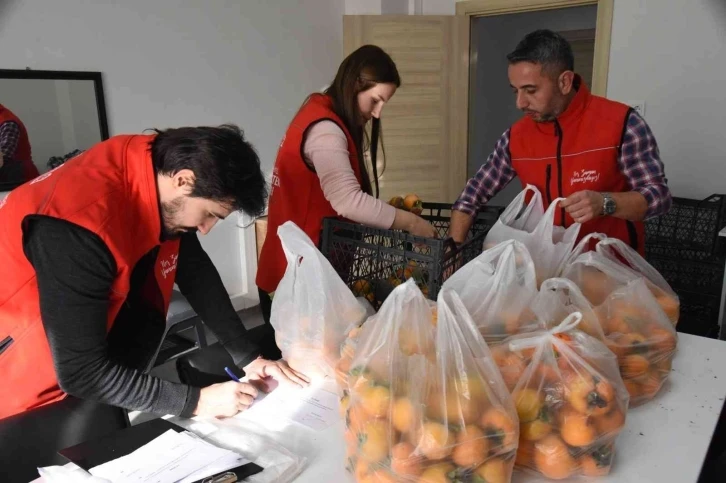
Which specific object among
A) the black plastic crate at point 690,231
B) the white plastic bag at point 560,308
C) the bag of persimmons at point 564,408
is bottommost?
the black plastic crate at point 690,231

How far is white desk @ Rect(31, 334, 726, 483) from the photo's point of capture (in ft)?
2.72

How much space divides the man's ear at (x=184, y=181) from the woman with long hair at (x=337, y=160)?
0.48m

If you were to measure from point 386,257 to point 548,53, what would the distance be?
2.55ft

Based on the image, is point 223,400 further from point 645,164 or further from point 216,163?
point 645,164

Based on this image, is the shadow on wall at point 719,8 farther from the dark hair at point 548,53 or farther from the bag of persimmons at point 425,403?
the bag of persimmons at point 425,403

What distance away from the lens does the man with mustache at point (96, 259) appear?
0.91m

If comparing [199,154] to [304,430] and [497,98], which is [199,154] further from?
[497,98]

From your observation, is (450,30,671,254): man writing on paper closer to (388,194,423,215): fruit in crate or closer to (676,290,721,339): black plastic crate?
(388,194,423,215): fruit in crate

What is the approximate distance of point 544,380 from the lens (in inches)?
32.1

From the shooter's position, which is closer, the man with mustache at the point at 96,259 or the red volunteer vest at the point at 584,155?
the man with mustache at the point at 96,259

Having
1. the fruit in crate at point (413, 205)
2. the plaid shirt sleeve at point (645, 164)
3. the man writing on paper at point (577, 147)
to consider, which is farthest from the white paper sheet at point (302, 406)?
the plaid shirt sleeve at point (645, 164)

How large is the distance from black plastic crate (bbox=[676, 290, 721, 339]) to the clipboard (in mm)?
2199

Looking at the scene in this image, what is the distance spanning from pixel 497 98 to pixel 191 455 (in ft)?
15.5

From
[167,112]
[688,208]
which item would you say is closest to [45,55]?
[167,112]
